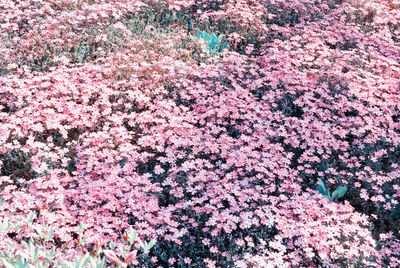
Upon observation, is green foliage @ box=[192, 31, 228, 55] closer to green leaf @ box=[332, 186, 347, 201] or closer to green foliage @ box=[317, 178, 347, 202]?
green foliage @ box=[317, 178, 347, 202]

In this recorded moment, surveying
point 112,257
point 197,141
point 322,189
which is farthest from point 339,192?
point 112,257

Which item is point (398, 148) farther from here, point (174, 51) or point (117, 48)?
point (117, 48)

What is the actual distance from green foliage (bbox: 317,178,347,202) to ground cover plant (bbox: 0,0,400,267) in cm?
3

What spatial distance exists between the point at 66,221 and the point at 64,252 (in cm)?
33

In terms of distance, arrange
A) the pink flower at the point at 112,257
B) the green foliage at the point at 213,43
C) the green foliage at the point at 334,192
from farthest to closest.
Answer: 1. the green foliage at the point at 213,43
2. the green foliage at the point at 334,192
3. the pink flower at the point at 112,257

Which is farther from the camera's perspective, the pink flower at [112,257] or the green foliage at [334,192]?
the green foliage at [334,192]

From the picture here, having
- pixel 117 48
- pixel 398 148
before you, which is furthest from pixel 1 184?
pixel 398 148

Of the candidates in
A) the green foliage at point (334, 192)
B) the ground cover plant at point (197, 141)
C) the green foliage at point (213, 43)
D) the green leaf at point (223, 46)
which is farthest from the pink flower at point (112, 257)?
the green leaf at point (223, 46)

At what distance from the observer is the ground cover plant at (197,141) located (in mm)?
3707

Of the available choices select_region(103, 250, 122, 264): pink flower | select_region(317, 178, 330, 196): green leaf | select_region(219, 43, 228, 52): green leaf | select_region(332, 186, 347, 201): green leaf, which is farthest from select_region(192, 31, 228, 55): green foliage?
select_region(103, 250, 122, 264): pink flower

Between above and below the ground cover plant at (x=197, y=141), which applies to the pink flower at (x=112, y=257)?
above

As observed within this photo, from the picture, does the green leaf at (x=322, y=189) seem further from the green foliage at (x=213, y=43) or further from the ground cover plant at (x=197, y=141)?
the green foliage at (x=213, y=43)

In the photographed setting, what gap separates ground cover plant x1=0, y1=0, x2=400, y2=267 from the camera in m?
3.71

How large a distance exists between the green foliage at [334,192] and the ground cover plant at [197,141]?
0.08ft
